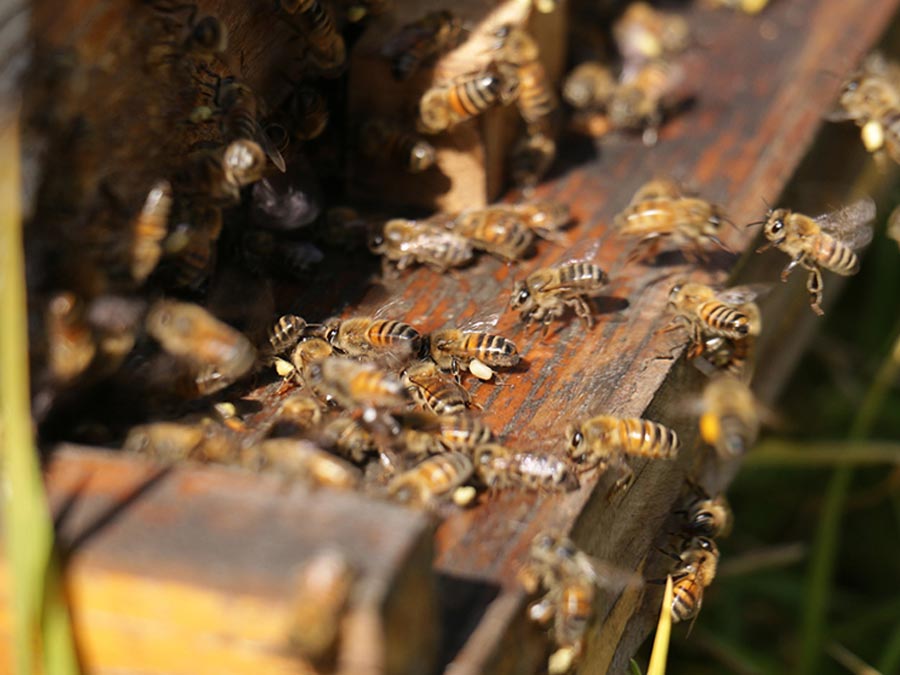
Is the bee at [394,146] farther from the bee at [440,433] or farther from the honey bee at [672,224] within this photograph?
the bee at [440,433]

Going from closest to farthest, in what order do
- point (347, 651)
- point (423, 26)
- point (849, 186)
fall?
1. point (347, 651)
2. point (423, 26)
3. point (849, 186)

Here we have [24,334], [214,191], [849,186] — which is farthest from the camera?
[849,186]

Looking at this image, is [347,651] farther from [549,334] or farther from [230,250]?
[230,250]

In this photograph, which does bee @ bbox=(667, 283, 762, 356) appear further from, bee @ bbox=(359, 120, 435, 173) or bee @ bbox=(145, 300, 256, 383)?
bee @ bbox=(145, 300, 256, 383)

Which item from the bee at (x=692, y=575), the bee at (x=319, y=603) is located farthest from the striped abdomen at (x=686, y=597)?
the bee at (x=319, y=603)

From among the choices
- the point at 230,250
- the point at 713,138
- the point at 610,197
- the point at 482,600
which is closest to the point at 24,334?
the point at 482,600

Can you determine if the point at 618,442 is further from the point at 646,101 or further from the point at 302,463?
the point at 646,101
